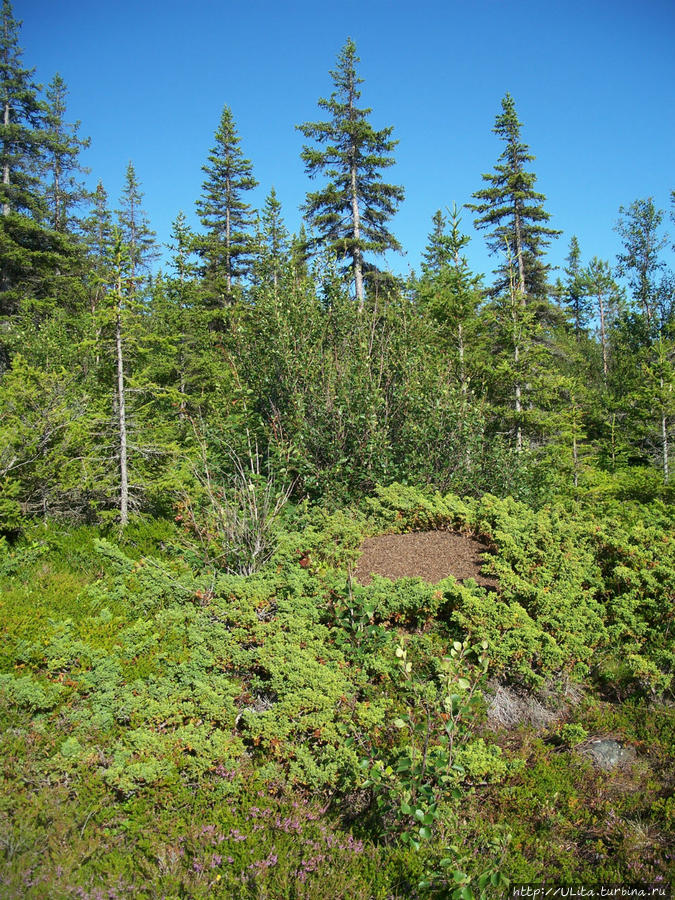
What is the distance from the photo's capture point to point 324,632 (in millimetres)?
4340

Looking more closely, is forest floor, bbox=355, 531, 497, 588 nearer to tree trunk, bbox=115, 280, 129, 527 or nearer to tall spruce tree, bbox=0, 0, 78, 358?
tree trunk, bbox=115, 280, 129, 527

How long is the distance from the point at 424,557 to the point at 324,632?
73.4 inches

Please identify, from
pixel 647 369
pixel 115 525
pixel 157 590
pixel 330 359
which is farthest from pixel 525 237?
pixel 157 590

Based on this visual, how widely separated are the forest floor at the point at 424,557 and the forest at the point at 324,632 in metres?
0.17

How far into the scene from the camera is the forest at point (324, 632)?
2852mm

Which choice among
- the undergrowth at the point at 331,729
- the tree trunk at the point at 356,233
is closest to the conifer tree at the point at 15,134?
the tree trunk at the point at 356,233

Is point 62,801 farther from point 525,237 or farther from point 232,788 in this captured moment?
point 525,237

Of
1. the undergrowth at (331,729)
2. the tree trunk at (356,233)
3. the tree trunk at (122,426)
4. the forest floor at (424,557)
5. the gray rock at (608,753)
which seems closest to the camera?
the undergrowth at (331,729)

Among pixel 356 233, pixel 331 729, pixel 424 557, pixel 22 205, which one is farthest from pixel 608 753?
pixel 22 205

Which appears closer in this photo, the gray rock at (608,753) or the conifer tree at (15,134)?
the gray rock at (608,753)

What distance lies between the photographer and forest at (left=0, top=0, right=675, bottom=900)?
2852 mm

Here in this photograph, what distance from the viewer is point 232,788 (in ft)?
10.2

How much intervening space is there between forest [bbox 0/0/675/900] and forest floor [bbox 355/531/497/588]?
166mm

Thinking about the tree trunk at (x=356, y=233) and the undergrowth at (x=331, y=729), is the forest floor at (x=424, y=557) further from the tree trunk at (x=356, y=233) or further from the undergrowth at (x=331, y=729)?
the tree trunk at (x=356, y=233)
